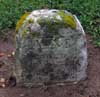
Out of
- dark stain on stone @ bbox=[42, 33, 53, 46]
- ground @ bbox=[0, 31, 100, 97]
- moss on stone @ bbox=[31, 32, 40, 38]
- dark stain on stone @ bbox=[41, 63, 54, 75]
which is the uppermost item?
moss on stone @ bbox=[31, 32, 40, 38]

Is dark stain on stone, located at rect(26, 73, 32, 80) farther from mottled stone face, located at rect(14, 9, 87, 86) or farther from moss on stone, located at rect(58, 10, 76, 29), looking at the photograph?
moss on stone, located at rect(58, 10, 76, 29)

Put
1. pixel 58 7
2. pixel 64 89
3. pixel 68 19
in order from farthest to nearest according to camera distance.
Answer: pixel 58 7 < pixel 64 89 < pixel 68 19

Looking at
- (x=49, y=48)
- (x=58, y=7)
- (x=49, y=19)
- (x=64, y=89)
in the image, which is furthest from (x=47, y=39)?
(x=58, y=7)

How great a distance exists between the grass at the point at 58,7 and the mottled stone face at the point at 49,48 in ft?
4.99

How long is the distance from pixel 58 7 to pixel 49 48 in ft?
9.42

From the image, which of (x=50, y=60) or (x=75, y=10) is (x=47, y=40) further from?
(x=75, y=10)

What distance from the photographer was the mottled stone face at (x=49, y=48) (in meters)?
A: 5.10

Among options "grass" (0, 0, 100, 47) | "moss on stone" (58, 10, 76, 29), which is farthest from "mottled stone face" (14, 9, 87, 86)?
"grass" (0, 0, 100, 47)

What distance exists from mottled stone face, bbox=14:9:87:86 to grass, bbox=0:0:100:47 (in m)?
1.52

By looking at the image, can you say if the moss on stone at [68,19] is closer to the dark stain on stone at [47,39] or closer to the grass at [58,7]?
the dark stain on stone at [47,39]

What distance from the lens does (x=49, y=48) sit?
5.14 metres

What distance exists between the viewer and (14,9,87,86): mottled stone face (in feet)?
16.7

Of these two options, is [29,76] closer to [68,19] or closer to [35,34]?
[35,34]

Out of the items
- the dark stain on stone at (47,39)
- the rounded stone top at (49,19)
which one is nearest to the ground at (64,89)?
the dark stain on stone at (47,39)
